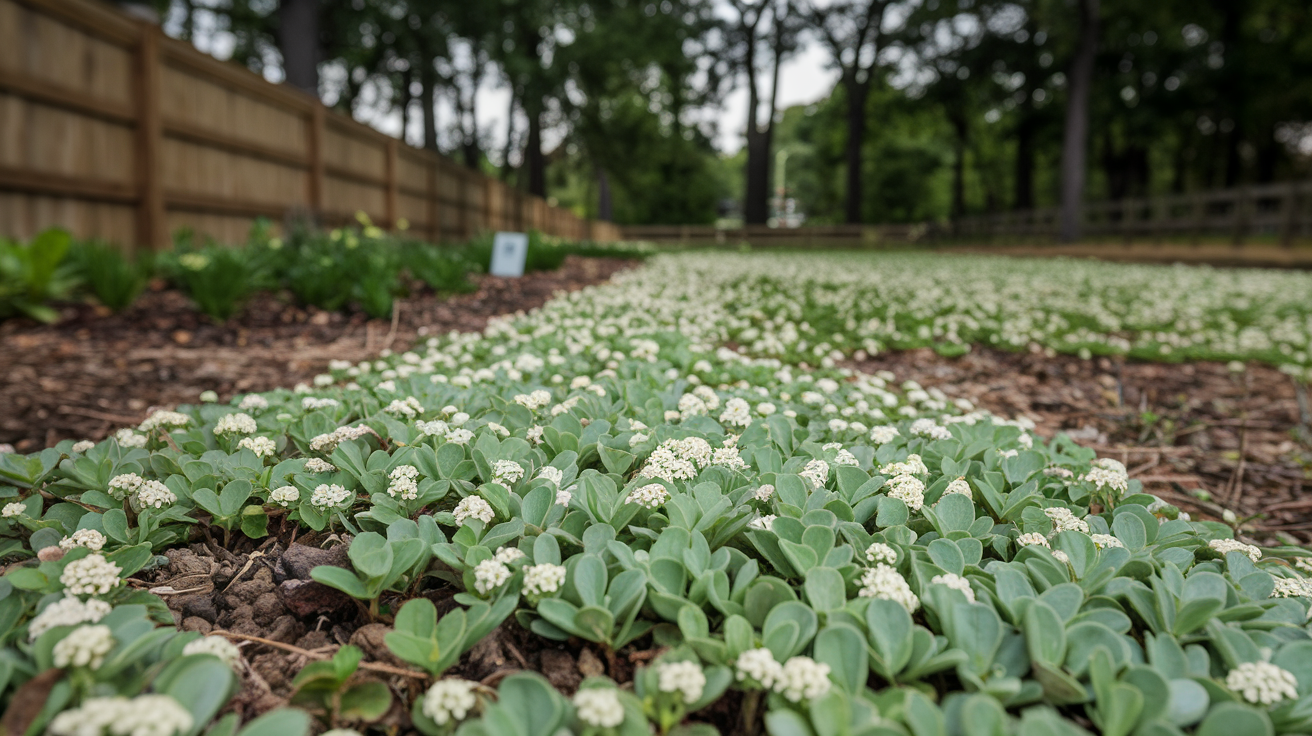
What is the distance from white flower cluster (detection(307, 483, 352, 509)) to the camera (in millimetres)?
1388

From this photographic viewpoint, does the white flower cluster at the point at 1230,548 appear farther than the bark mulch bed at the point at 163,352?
No

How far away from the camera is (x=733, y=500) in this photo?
1453 millimetres

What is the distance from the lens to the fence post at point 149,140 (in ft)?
19.6

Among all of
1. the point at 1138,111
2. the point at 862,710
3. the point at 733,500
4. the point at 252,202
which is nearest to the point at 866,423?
the point at 733,500

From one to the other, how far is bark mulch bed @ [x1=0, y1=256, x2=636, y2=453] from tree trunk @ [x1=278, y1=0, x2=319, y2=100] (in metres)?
8.40

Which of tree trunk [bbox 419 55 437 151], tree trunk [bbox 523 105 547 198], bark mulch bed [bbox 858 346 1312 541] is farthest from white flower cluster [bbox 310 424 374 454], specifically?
tree trunk [bbox 523 105 547 198]

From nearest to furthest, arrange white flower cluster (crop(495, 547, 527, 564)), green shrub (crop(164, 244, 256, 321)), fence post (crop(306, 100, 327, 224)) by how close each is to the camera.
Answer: white flower cluster (crop(495, 547, 527, 564)) → green shrub (crop(164, 244, 256, 321)) → fence post (crop(306, 100, 327, 224))

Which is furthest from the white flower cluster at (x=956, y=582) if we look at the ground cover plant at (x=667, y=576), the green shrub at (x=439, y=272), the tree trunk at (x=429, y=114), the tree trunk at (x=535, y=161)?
the tree trunk at (x=535, y=161)

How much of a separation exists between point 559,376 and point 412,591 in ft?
4.89

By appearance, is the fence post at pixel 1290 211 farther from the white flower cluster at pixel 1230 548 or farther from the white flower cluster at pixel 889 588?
the white flower cluster at pixel 889 588

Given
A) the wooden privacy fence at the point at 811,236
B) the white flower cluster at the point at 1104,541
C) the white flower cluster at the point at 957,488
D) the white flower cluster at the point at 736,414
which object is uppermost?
the wooden privacy fence at the point at 811,236

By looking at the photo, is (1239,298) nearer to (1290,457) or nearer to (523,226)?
(1290,457)

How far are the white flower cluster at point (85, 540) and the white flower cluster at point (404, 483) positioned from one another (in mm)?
468

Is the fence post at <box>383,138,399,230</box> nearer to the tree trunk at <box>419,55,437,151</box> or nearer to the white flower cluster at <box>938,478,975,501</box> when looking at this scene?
the tree trunk at <box>419,55,437,151</box>
